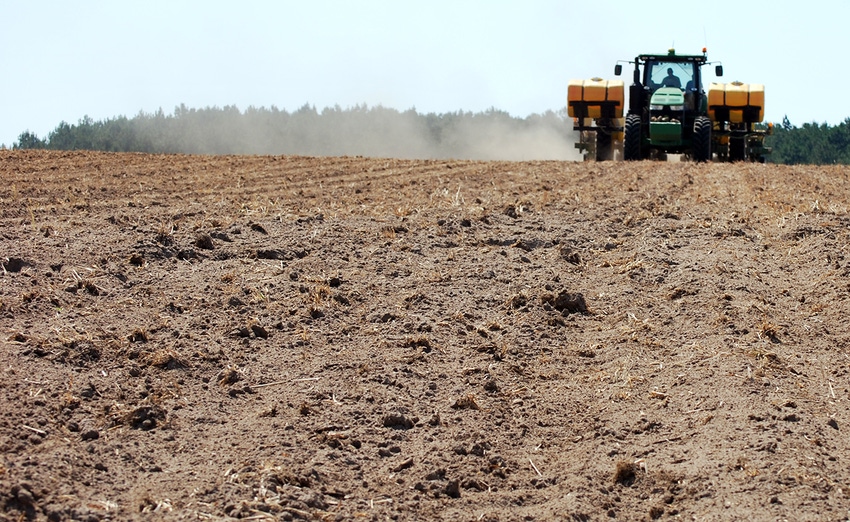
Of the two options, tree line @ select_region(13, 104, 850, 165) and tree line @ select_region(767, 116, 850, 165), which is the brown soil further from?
tree line @ select_region(767, 116, 850, 165)

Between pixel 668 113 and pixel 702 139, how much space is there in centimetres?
89

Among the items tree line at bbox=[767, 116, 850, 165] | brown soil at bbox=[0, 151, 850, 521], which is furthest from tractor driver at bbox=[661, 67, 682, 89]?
tree line at bbox=[767, 116, 850, 165]

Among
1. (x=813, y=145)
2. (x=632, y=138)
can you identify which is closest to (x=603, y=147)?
(x=632, y=138)

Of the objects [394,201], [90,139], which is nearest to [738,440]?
[394,201]

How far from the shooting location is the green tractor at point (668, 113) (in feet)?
69.1

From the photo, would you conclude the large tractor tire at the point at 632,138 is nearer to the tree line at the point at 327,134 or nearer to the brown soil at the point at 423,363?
the brown soil at the point at 423,363

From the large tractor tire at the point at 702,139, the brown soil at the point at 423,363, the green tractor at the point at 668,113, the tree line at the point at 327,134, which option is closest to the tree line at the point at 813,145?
the tree line at the point at 327,134

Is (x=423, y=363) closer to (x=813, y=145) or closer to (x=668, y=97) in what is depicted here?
(x=668, y=97)

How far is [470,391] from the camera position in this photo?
5.93 m

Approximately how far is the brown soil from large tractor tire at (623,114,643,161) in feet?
33.8

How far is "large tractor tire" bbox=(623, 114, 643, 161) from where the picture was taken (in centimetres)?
2120

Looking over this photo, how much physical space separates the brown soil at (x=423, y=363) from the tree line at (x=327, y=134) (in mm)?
27823

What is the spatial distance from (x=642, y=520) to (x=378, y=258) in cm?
445

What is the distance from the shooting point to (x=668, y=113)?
69.2 ft
